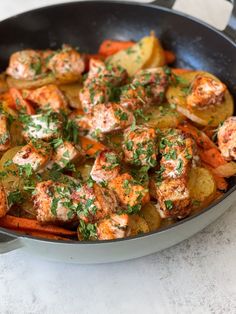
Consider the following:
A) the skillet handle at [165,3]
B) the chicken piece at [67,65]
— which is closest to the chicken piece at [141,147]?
the chicken piece at [67,65]

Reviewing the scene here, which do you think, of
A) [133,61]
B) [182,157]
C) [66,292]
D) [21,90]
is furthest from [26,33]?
[66,292]

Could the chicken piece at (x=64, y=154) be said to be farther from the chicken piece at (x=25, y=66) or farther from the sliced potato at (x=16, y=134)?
the chicken piece at (x=25, y=66)

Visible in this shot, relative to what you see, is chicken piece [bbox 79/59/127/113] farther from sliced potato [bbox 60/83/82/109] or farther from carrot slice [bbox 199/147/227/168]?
carrot slice [bbox 199/147/227/168]

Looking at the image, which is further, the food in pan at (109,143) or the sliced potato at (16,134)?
the sliced potato at (16,134)

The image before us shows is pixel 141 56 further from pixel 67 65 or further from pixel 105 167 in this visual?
pixel 105 167

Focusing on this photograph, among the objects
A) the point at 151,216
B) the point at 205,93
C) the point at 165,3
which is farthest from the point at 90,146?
the point at 165,3

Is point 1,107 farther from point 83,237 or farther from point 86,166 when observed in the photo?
point 83,237
